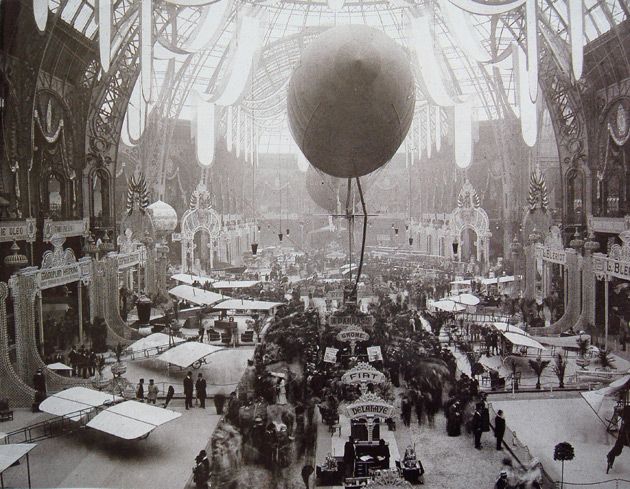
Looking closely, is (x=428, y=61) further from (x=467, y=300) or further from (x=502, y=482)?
(x=502, y=482)

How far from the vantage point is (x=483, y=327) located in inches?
429

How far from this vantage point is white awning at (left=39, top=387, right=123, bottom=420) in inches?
272

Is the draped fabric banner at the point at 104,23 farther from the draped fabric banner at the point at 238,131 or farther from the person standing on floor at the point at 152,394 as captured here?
the person standing on floor at the point at 152,394

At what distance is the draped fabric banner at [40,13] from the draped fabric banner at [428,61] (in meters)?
5.92

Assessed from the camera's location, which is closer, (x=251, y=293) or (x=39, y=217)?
(x=39, y=217)

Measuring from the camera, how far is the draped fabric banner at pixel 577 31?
6.86m

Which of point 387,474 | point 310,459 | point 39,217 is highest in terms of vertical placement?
point 39,217

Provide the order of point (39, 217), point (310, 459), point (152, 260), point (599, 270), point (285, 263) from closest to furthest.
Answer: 1. point (310, 459)
2. point (599, 270)
3. point (39, 217)
4. point (152, 260)
5. point (285, 263)

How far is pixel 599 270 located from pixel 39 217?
372 inches

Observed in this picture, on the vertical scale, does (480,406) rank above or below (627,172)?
below

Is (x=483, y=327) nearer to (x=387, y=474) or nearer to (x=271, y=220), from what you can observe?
(x=387, y=474)

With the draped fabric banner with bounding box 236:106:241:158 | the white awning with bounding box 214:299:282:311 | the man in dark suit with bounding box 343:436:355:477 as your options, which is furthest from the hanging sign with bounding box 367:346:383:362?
the draped fabric banner with bounding box 236:106:241:158

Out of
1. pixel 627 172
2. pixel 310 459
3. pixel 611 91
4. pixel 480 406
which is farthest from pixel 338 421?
pixel 611 91

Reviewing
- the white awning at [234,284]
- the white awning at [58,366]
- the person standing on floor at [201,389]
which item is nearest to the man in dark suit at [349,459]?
the person standing on floor at [201,389]
